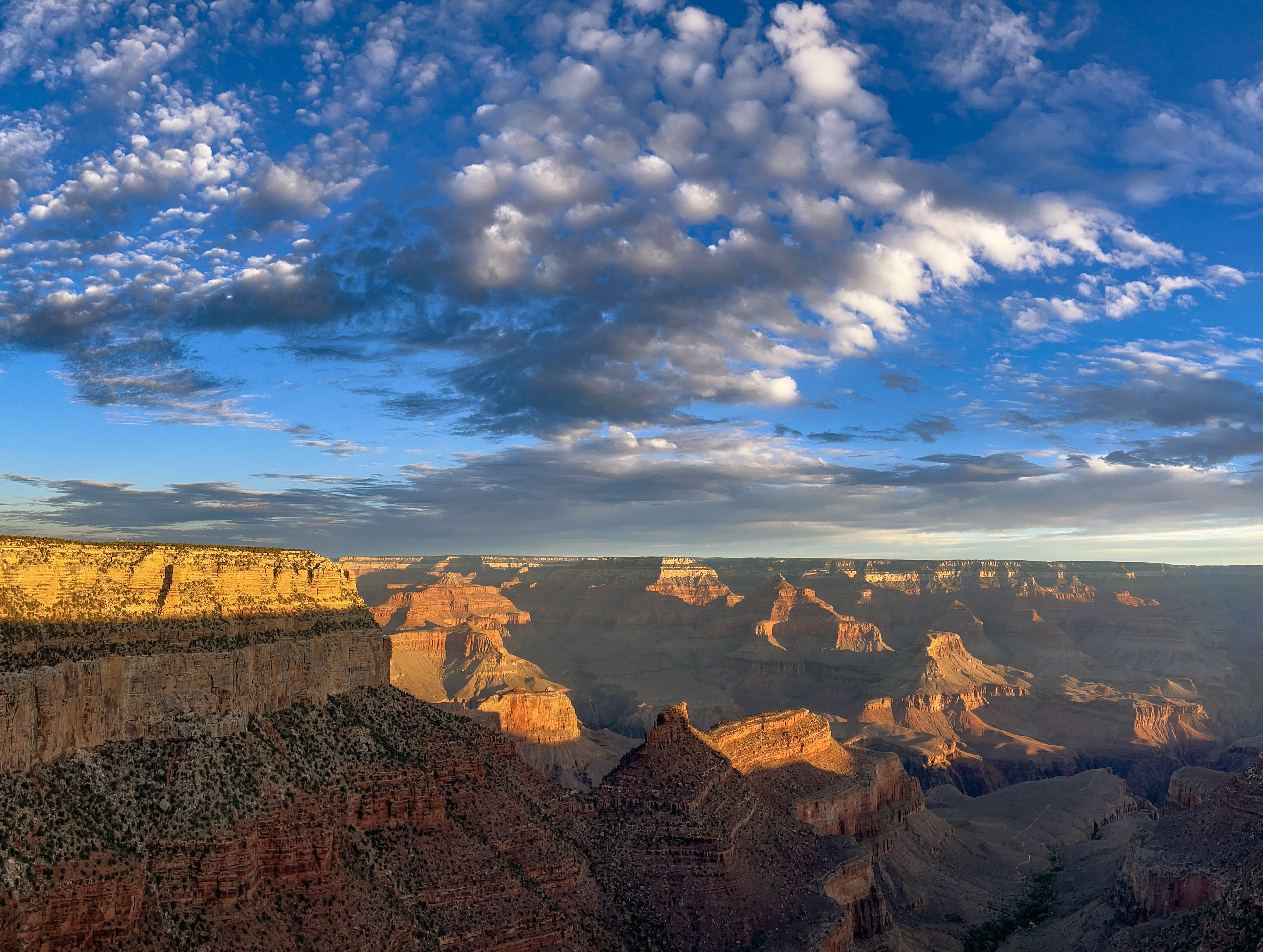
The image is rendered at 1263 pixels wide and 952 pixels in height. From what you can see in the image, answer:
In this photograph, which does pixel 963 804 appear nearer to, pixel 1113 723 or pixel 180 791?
pixel 1113 723

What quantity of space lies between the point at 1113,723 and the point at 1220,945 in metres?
159

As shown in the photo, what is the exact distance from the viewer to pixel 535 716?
150750 millimetres

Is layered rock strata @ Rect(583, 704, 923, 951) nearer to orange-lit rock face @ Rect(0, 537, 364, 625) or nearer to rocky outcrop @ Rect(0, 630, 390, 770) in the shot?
rocky outcrop @ Rect(0, 630, 390, 770)

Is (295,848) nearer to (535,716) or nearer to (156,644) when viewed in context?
(156,644)

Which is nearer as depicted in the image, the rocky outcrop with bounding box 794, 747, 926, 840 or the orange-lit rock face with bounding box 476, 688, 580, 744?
the rocky outcrop with bounding box 794, 747, 926, 840

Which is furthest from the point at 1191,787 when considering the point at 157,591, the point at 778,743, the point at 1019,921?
the point at 157,591

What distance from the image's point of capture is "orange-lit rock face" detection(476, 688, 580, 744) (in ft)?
486

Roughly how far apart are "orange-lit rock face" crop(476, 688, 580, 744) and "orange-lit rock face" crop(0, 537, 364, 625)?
9550 centimetres

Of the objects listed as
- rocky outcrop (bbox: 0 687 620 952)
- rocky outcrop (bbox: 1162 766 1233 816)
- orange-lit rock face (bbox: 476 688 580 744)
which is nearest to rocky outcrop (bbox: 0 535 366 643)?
rocky outcrop (bbox: 0 687 620 952)

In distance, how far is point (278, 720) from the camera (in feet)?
159

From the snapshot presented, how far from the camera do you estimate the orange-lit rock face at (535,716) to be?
148250mm

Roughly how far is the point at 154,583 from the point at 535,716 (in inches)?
4362

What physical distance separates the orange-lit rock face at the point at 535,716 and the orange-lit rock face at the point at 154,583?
95.5m

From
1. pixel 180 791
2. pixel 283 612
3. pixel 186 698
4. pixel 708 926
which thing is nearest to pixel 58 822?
pixel 180 791
